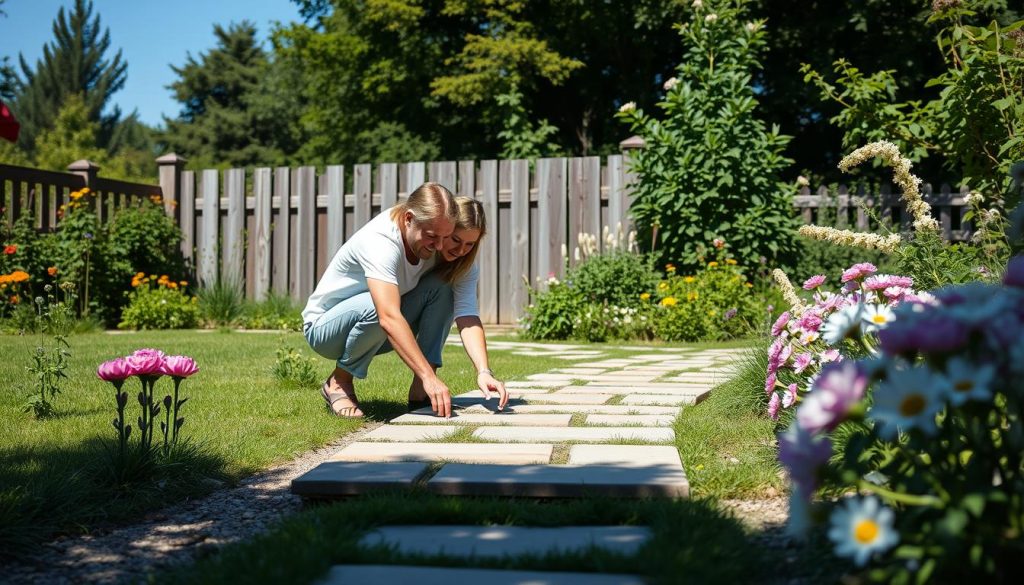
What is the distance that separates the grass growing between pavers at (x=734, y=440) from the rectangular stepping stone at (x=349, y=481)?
772 millimetres

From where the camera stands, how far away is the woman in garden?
10.2 ft

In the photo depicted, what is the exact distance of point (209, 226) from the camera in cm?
945

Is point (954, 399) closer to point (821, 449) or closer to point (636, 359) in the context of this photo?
point (821, 449)

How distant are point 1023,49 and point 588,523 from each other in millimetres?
4260

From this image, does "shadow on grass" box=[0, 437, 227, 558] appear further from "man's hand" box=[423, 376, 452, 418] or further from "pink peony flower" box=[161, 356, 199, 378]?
"man's hand" box=[423, 376, 452, 418]

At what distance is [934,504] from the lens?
1236 mm

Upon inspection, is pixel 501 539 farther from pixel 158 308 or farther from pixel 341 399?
pixel 158 308

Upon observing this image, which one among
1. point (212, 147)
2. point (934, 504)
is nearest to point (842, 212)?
point (934, 504)

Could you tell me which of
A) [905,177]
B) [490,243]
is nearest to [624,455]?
[905,177]

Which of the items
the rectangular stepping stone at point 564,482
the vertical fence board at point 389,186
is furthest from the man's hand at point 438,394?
the vertical fence board at point 389,186

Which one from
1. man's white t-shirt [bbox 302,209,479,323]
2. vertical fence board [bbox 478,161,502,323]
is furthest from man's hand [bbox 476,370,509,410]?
vertical fence board [bbox 478,161,502,323]

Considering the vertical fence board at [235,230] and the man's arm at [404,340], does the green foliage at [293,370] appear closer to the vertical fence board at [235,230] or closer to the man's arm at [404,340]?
the man's arm at [404,340]

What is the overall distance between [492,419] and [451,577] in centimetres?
162

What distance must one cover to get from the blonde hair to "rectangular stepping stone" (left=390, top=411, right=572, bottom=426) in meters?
0.73
